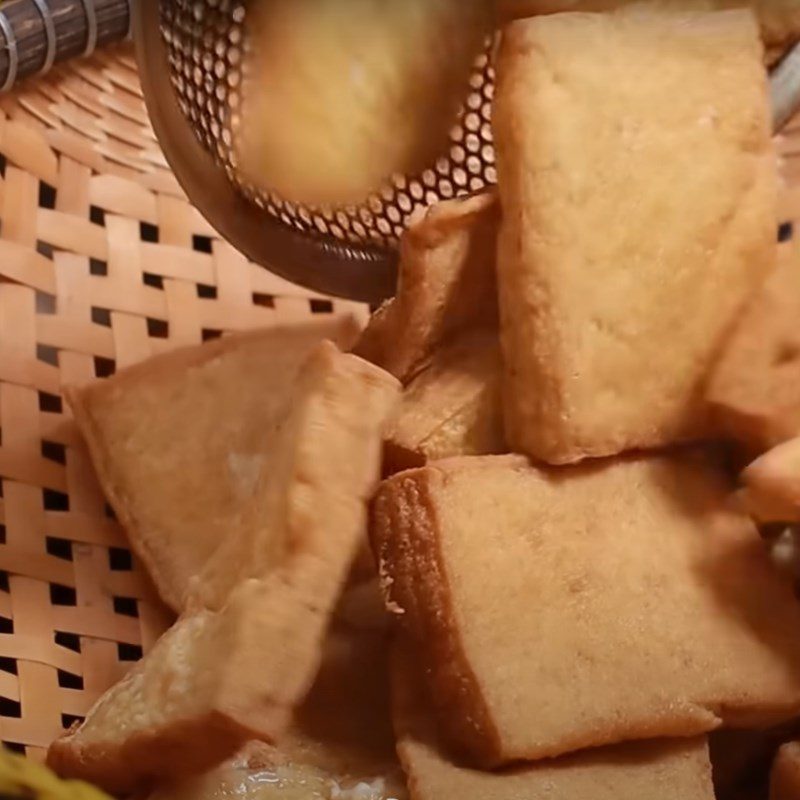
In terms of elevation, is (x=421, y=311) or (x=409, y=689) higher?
(x=421, y=311)

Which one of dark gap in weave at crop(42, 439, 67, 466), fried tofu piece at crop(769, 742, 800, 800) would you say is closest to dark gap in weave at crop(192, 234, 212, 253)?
dark gap in weave at crop(42, 439, 67, 466)

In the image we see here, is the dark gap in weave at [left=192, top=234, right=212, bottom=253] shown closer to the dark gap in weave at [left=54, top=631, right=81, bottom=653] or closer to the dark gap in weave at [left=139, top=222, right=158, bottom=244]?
the dark gap in weave at [left=139, top=222, right=158, bottom=244]

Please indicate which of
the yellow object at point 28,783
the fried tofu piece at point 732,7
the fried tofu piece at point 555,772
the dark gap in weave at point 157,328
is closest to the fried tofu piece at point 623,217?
the fried tofu piece at point 732,7

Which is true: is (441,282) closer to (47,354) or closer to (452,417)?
(452,417)

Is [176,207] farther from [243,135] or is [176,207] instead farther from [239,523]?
[239,523]

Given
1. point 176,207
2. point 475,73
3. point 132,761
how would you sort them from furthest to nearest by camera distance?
point 176,207 → point 475,73 → point 132,761

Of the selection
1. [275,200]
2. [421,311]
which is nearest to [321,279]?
[275,200]
